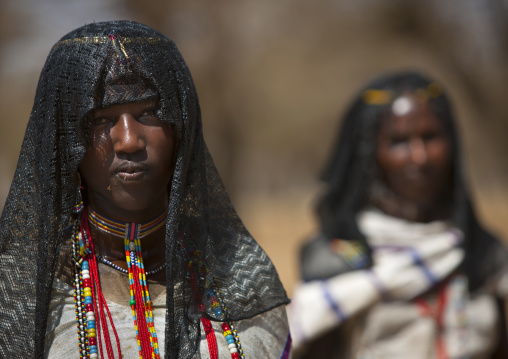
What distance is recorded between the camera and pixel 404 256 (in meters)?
4.20

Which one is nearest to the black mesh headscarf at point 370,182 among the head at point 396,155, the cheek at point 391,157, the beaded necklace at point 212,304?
the head at point 396,155

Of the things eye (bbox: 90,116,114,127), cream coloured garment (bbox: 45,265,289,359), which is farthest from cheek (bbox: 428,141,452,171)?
eye (bbox: 90,116,114,127)

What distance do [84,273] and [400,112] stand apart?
268 cm

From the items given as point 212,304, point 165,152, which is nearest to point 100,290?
point 212,304

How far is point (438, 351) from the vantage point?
398 centimetres

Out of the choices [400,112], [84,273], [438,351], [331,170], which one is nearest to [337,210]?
[331,170]

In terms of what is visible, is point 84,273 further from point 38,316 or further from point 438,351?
point 438,351

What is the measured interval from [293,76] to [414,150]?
77.4 feet

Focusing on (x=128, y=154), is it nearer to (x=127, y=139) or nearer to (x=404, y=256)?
(x=127, y=139)

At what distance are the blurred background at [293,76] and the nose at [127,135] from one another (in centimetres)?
457

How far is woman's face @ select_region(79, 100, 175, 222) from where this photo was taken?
185cm

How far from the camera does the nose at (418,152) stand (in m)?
4.00

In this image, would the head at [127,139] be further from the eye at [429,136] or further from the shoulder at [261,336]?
the eye at [429,136]

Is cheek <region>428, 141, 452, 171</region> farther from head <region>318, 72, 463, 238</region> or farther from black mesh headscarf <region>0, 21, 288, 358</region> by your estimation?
black mesh headscarf <region>0, 21, 288, 358</region>
